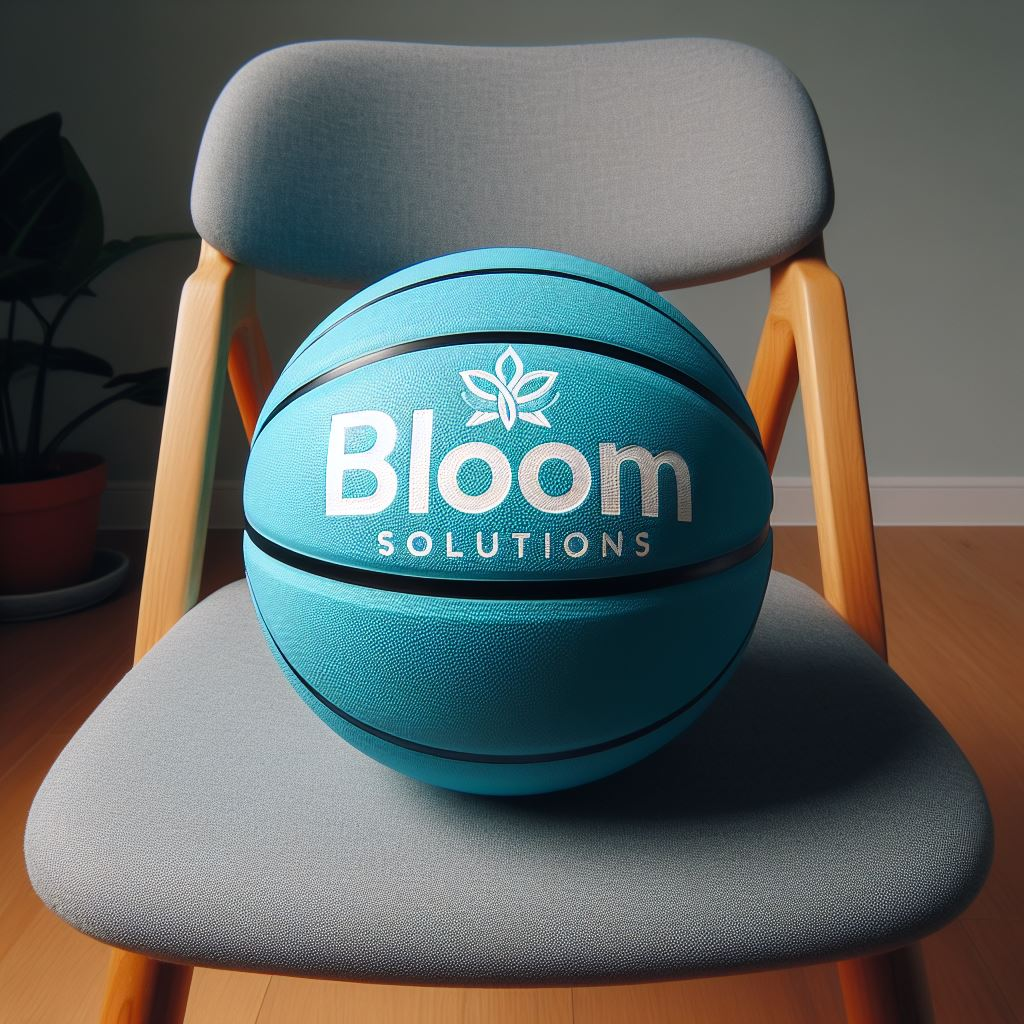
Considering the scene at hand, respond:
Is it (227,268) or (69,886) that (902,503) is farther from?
(69,886)

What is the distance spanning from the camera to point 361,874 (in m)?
0.42

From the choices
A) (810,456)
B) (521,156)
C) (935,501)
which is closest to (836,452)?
(810,456)

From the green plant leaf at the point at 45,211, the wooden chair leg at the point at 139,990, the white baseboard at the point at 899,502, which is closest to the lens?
the wooden chair leg at the point at 139,990

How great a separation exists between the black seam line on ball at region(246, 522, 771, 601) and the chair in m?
0.12

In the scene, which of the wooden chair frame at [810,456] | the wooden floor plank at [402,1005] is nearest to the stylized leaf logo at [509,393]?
the wooden chair frame at [810,456]

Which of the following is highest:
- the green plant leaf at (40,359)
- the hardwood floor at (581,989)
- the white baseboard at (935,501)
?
the green plant leaf at (40,359)

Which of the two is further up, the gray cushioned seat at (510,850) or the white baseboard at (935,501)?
the gray cushioned seat at (510,850)

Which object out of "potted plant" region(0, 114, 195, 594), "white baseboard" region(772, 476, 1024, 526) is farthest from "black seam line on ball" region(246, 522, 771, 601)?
"white baseboard" region(772, 476, 1024, 526)

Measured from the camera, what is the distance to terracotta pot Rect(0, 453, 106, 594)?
1.62 m

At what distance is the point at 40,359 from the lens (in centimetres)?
172

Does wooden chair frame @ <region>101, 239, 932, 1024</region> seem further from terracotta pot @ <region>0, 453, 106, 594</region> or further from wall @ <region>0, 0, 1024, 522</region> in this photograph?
wall @ <region>0, 0, 1024, 522</region>

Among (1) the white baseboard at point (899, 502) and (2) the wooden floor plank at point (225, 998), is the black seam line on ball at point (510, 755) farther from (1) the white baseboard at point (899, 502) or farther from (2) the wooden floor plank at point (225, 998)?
(1) the white baseboard at point (899, 502)

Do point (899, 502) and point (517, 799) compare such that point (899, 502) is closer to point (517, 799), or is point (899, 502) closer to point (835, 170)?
point (835, 170)

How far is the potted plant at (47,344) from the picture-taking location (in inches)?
61.1
